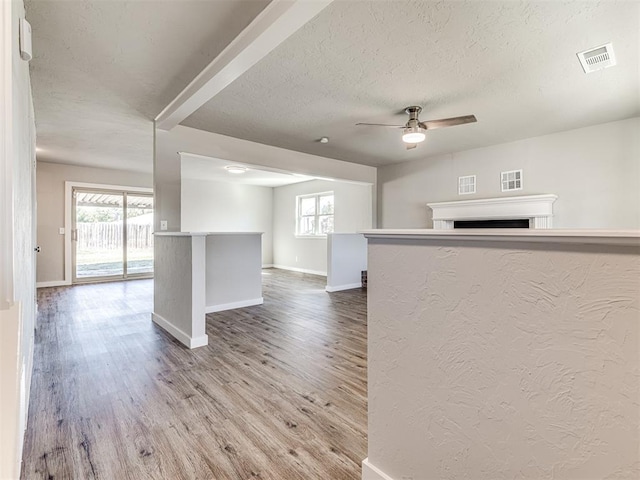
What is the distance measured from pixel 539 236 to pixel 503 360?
1.27 feet

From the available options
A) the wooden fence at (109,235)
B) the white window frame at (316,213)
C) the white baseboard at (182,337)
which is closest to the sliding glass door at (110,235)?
the wooden fence at (109,235)

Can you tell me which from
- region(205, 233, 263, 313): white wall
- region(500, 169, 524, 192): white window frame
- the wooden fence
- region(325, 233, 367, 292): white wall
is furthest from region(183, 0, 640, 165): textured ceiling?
the wooden fence

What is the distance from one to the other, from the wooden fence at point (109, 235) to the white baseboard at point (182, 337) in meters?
3.71

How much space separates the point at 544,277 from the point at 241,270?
4070 mm

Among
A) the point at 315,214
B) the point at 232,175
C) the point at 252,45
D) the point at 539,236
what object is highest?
the point at 232,175

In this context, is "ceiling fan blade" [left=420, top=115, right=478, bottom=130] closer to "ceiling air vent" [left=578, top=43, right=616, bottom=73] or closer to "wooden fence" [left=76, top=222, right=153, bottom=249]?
"ceiling air vent" [left=578, top=43, right=616, bottom=73]

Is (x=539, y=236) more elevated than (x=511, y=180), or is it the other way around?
(x=511, y=180)

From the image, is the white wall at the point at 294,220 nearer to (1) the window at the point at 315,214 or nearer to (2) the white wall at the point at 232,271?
(1) the window at the point at 315,214

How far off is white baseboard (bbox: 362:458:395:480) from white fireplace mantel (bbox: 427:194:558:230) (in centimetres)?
387

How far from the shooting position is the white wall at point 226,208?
7.78 m

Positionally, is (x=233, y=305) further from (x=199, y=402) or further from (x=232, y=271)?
(x=199, y=402)

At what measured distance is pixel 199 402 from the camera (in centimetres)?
200

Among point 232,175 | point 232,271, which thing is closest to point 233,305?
point 232,271

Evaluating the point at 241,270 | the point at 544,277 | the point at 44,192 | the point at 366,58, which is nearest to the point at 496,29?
the point at 366,58
